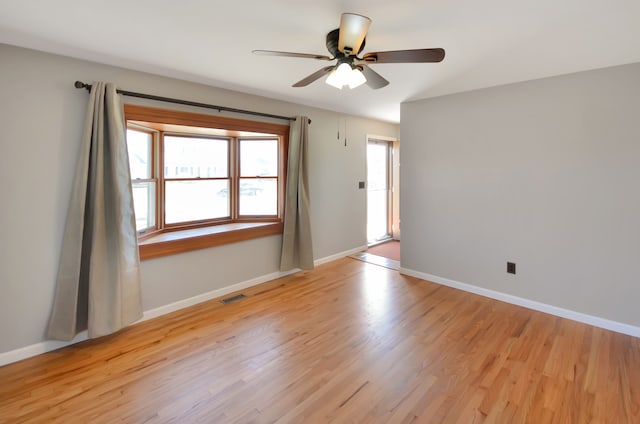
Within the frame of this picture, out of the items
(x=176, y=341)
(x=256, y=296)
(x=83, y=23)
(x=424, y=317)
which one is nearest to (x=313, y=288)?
(x=256, y=296)

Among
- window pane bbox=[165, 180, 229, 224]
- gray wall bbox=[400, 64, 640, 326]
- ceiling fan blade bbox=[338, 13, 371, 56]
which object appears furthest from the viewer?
window pane bbox=[165, 180, 229, 224]

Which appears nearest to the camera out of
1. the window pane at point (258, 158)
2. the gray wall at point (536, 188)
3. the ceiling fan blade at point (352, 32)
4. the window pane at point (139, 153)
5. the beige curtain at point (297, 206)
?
the ceiling fan blade at point (352, 32)

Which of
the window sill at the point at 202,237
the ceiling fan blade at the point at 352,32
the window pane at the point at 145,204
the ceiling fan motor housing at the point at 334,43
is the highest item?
the ceiling fan motor housing at the point at 334,43

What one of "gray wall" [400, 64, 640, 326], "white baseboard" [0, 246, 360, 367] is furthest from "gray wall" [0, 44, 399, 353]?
"gray wall" [400, 64, 640, 326]

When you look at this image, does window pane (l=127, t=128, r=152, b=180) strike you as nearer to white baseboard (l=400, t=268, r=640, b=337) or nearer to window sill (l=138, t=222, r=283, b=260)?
window sill (l=138, t=222, r=283, b=260)

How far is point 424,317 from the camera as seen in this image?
2.94m

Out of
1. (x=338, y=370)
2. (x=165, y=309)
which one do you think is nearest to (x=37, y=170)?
(x=165, y=309)

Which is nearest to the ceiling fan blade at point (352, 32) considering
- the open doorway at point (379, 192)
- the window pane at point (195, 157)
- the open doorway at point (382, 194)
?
the window pane at point (195, 157)

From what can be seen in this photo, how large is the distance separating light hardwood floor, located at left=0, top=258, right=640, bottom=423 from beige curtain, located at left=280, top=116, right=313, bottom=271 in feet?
3.07

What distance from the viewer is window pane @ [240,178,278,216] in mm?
4145

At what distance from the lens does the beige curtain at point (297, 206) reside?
3896mm

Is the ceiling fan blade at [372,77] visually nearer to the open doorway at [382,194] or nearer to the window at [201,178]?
the window at [201,178]

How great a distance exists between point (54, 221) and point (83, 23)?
1.45 m

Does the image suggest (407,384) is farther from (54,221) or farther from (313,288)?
(54,221)
